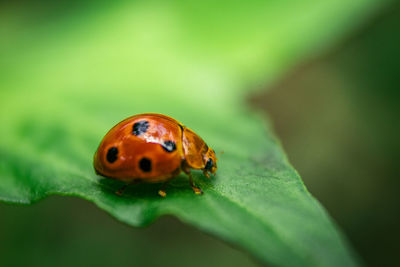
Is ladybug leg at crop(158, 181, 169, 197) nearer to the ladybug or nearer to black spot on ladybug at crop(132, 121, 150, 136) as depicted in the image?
the ladybug

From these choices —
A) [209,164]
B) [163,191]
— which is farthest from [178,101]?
[163,191]

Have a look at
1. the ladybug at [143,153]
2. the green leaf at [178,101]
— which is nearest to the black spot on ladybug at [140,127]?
the ladybug at [143,153]

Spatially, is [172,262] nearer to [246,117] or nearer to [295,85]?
[246,117]

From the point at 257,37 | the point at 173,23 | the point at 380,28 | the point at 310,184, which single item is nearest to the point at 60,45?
the point at 173,23

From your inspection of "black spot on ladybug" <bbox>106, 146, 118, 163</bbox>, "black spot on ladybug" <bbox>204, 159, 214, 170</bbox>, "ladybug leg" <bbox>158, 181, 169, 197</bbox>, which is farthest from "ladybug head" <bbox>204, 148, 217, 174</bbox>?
"black spot on ladybug" <bbox>106, 146, 118, 163</bbox>

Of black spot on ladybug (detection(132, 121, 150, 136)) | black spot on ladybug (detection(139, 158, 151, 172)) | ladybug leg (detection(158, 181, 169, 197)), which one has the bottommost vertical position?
ladybug leg (detection(158, 181, 169, 197))

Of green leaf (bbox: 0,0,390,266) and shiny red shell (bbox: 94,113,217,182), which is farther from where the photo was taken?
shiny red shell (bbox: 94,113,217,182)
